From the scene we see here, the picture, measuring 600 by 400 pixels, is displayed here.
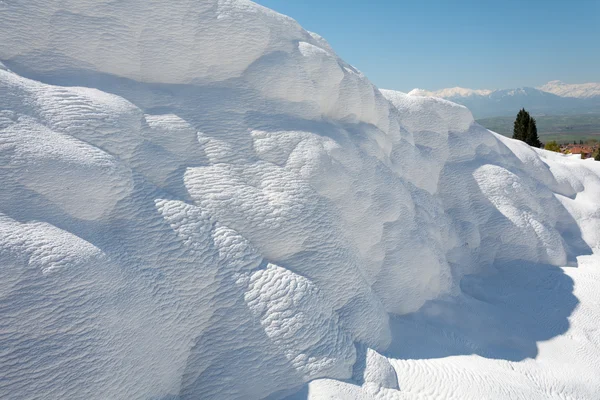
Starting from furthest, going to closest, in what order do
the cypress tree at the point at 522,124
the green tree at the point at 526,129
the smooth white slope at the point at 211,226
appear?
1. the cypress tree at the point at 522,124
2. the green tree at the point at 526,129
3. the smooth white slope at the point at 211,226

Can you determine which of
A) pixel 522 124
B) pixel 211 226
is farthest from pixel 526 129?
pixel 211 226

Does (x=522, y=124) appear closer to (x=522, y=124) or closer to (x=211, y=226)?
(x=522, y=124)

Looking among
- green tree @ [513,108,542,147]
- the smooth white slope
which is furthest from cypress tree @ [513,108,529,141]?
the smooth white slope

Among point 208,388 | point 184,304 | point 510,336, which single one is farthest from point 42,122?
point 510,336

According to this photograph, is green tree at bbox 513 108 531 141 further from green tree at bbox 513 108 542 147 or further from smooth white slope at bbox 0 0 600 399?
smooth white slope at bbox 0 0 600 399

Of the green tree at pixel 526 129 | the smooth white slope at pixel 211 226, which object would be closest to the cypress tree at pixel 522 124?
the green tree at pixel 526 129

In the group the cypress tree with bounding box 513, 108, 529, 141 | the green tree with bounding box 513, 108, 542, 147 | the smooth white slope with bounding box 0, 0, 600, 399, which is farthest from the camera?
the cypress tree with bounding box 513, 108, 529, 141

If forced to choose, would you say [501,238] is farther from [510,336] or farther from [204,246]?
[204,246]

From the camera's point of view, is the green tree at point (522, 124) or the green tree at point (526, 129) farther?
the green tree at point (522, 124)

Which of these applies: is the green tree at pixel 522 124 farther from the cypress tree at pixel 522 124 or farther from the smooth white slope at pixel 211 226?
the smooth white slope at pixel 211 226
